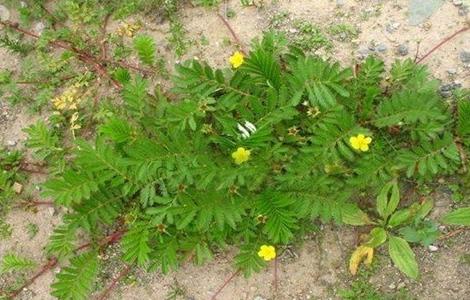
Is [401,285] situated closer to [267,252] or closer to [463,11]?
[267,252]

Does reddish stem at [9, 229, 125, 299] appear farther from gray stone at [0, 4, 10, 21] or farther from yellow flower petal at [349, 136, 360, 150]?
gray stone at [0, 4, 10, 21]

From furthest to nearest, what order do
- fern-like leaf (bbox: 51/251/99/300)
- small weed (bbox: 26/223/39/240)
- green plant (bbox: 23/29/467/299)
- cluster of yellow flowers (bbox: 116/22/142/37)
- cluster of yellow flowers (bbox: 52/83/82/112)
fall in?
1. cluster of yellow flowers (bbox: 116/22/142/37)
2. cluster of yellow flowers (bbox: 52/83/82/112)
3. small weed (bbox: 26/223/39/240)
4. fern-like leaf (bbox: 51/251/99/300)
5. green plant (bbox: 23/29/467/299)

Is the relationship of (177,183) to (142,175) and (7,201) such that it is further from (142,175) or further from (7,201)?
(7,201)

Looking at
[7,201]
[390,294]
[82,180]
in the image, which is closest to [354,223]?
[390,294]

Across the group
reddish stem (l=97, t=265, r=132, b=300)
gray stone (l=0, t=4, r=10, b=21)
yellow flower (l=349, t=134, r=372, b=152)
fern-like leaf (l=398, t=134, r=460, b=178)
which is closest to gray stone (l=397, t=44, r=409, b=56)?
fern-like leaf (l=398, t=134, r=460, b=178)

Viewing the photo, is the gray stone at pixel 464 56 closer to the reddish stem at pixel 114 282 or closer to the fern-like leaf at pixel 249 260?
the fern-like leaf at pixel 249 260

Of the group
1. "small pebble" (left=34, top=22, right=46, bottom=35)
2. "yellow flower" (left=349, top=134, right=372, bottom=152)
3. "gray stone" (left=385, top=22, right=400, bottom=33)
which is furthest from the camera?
"small pebble" (left=34, top=22, right=46, bottom=35)
